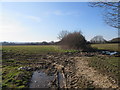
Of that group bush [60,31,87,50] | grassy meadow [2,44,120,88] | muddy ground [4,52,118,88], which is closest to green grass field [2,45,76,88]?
grassy meadow [2,44,120,88]

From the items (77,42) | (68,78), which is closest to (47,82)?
(68,78)

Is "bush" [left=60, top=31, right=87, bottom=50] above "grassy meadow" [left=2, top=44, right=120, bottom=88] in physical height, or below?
above

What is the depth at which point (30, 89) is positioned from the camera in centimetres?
548

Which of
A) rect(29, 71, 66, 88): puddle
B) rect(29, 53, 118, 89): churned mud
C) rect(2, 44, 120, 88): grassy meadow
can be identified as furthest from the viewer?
rect(2, 44, 120, 88): grassy meadow

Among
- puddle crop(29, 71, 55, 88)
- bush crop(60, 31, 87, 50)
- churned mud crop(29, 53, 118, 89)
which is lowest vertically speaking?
puddle crop(29, 71, 55, 88)

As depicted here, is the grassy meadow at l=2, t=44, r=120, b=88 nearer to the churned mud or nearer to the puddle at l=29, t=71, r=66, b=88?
the puddle at l=29, t=71, r=66, b=88

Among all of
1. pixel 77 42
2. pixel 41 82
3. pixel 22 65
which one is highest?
pixel 77 42

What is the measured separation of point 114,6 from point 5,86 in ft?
26.9

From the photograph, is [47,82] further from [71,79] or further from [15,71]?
[15,71]

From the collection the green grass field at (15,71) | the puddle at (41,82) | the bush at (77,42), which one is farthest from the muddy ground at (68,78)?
the bush at (77,42)

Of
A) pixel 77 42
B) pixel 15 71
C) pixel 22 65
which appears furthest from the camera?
pixel 77 42

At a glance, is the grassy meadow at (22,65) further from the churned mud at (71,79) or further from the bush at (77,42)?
the bush at (77,42)

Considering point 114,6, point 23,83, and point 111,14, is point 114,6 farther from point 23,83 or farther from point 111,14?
point 23,83

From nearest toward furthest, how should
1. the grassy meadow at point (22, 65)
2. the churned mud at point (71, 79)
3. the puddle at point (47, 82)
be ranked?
the churned mud at point (71, 79)
the puddle at point (47, 82)
the grassy meadow at point (22, 65)
